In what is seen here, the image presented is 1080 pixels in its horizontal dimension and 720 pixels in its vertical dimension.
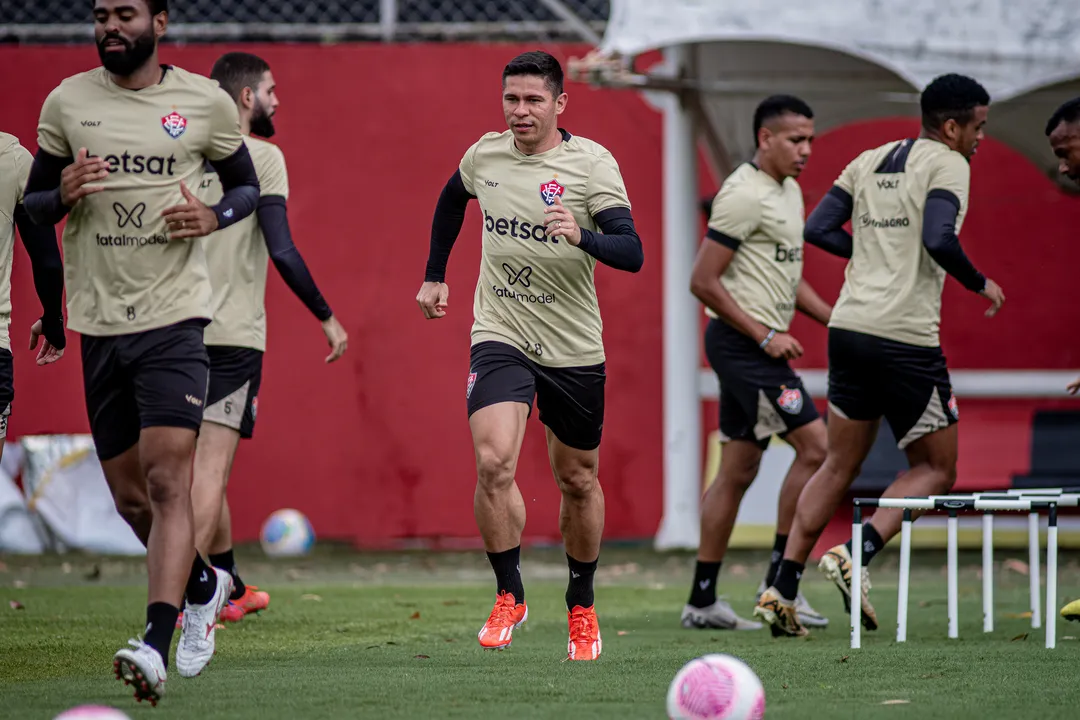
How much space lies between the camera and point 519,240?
5930 millimetres

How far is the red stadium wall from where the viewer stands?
40.8 ft

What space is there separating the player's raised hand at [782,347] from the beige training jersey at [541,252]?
1.56 metres

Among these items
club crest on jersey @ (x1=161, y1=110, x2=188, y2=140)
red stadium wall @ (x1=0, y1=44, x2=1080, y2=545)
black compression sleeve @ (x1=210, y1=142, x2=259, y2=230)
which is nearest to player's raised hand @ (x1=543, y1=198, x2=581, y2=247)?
black compression sleeve @ (x1=210, y1=142, x2=259, y2=230)

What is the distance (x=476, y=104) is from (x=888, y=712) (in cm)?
854

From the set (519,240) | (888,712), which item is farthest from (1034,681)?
(519,240)

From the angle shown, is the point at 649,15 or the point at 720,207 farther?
the point at 649,15

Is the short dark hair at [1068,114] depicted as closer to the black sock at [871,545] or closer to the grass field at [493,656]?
the black sock at [871,545]

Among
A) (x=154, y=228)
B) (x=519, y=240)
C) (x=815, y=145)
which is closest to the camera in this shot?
(x=154, y=228)

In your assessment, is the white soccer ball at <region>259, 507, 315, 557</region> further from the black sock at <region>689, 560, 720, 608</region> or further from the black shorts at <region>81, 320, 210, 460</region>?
the black shorts at <region>81, 320, 210, 460</region>

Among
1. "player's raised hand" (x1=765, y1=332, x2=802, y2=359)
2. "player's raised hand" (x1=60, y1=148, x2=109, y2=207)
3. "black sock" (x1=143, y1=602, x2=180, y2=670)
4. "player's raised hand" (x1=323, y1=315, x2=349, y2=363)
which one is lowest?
"black sock" (x1=143, y1=602, x2=180, y2=670)

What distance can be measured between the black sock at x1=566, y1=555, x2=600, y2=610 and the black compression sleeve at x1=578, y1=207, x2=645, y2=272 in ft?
4.02

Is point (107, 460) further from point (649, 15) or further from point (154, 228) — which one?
point (649, 15)

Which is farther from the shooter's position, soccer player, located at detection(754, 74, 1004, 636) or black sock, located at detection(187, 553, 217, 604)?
soccer player, located at detection(754, 74, 1004, 636)

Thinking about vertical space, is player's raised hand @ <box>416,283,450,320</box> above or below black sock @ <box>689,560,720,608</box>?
above
